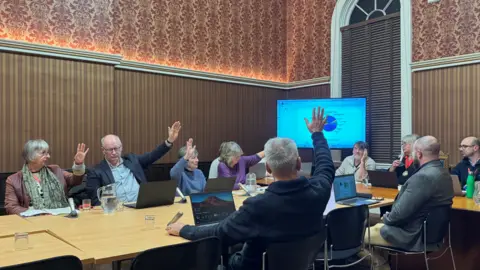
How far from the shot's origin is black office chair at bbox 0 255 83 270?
5.29 ft

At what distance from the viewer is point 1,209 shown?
459 centimetres

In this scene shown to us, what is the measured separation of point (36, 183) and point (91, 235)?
62.3 inches

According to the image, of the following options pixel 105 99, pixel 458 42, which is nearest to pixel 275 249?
pixel 105 99

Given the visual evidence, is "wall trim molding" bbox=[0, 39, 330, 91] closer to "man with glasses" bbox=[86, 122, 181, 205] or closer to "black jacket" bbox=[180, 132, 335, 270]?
"man with glasses" bbox=[86, 122, 181, 205]

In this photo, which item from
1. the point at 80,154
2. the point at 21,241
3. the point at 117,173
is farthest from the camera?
the point at 117,173

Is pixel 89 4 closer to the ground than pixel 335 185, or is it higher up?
higher up

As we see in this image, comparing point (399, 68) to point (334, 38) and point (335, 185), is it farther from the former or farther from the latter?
point (335, 185)

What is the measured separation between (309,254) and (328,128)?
4648mm

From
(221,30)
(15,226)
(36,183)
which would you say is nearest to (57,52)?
(36,183)

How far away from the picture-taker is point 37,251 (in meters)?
2.11

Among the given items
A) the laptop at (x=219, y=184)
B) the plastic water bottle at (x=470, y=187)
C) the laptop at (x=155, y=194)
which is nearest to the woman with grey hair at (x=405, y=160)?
the plastic water bottle at (x=470, y=187)

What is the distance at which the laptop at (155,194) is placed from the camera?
128 inches

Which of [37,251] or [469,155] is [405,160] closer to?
[469,155]

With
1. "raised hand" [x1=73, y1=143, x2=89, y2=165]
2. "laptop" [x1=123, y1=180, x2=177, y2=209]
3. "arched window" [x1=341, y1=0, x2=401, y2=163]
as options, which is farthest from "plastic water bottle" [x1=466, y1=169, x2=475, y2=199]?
"raised hand" [x1=73, y1=143, x2=89, y2=165]
